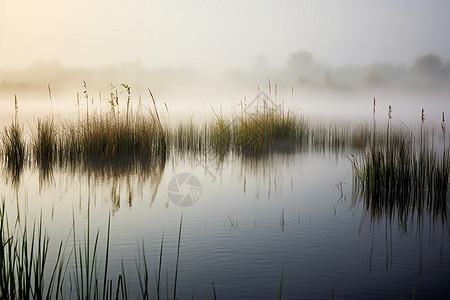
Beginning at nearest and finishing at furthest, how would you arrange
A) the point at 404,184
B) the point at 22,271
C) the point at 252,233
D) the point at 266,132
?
the point at 22,271 < the point at 252,233 < the point at 404,184 < the point at 266,132

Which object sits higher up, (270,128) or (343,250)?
(270,128)

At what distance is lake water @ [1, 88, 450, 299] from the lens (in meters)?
3.85

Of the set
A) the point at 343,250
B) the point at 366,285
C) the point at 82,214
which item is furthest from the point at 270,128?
the point at 366,285

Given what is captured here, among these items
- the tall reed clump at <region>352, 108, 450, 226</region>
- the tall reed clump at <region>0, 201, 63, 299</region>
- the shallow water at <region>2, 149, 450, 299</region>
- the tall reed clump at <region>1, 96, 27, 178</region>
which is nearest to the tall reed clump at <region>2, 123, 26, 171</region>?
the tall reed clump at <region>1, 96, 27, 178</region>

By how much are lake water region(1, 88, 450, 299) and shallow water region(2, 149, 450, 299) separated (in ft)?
0.04

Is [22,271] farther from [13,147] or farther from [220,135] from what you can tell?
[220,135]

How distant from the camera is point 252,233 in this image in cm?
521

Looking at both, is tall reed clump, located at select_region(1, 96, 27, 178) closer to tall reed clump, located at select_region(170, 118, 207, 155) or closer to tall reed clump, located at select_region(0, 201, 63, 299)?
tall reed clump, located at select_region(170, 118, 207, 155)

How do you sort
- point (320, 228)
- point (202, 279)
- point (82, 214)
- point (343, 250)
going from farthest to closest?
point (82, 214)
point (320, 228)
point (343, 250)
point (202, 279)

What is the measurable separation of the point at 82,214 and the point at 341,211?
299 centimetres

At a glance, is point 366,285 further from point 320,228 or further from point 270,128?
point 270,128

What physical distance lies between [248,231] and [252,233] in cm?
9

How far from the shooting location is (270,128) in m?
13.2

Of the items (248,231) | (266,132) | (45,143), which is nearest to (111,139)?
(45,143)
